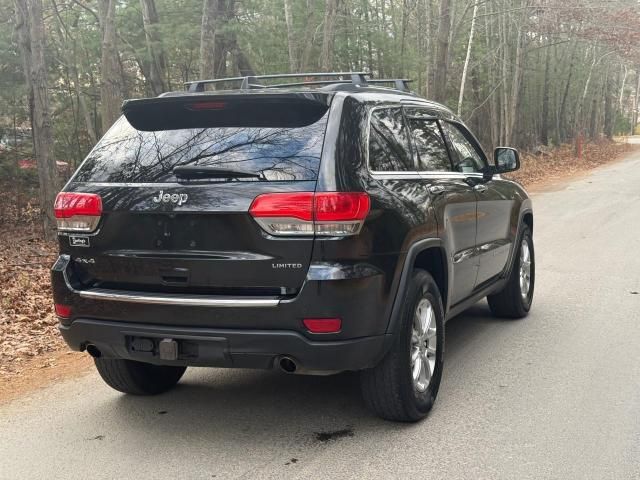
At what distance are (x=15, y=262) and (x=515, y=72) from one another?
2519 centimetres

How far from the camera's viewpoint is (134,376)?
4773 mm

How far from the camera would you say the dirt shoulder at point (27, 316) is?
5.65m

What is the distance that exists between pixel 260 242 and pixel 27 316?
15.4ft

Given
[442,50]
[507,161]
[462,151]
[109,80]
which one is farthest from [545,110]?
[462,151]

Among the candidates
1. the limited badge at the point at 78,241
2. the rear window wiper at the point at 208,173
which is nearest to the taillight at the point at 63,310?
the limited badge at the point at 78,241

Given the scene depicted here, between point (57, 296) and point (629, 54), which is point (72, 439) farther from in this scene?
point (629, 54)

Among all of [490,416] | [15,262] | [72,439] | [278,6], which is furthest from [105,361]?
[278,6]

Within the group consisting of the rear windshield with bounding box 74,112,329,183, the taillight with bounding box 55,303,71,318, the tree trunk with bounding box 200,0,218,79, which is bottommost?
the taillight with bounding box 55,303,71,318

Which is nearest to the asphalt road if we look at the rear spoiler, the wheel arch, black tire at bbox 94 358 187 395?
black tire at bbox 94 358 187 395

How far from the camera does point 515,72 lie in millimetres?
31109

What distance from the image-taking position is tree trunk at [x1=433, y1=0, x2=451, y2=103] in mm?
19484

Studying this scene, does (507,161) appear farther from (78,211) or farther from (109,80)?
(109,80)

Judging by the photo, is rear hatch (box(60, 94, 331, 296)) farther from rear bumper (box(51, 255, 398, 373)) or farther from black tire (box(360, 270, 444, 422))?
black tire (box(360, 270, 444, 422))

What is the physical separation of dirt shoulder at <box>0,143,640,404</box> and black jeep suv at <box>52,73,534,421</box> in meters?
1.64
